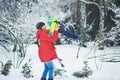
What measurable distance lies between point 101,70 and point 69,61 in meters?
1.63

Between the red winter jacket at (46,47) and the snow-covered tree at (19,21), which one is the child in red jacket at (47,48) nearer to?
the red winter jacket at (46,47)

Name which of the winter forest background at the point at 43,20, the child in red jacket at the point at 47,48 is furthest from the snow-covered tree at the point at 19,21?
the child in red jacket at the point at 47,48

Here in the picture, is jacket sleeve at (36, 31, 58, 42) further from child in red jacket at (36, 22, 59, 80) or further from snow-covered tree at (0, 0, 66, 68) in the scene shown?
snow-covered tree at (0, 0, 66, 68)

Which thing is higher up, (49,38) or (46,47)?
(49,38)

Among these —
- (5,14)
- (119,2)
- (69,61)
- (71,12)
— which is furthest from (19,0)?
(119,2)

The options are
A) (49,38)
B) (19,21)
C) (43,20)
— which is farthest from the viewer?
(43,20)

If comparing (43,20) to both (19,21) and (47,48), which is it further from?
(47,48)

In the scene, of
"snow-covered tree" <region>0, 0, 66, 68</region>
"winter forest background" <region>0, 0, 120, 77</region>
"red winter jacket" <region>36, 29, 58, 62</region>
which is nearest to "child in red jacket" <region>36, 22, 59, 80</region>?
"red winter jacket" <region>36, 29, 58, 62</region>

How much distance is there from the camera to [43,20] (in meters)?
15.6

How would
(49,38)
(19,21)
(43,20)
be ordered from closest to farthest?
(49,38) < (19,21) < (43,20)

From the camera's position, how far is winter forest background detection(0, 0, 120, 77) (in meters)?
Answer: 12.4

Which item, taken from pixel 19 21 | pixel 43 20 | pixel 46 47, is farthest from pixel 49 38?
pixel 43 20

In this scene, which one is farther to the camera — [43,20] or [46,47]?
[43,20]

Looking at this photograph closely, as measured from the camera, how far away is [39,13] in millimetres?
16125
